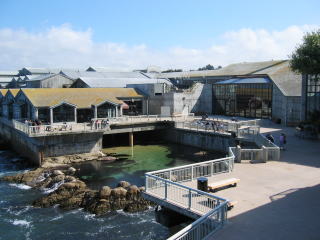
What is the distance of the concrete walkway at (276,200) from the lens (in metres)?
11.9

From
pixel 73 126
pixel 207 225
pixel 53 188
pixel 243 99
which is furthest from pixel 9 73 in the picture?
pixel 207 225

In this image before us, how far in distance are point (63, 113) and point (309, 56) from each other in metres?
27.7

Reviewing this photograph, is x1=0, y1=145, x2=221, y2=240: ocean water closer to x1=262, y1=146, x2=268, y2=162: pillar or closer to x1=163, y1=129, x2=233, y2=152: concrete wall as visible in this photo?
x1=262, y1=146, x2=268, y2=162: pillar

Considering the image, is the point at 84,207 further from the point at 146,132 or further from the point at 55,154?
the point at 146,132

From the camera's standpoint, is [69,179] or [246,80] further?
[246,80]

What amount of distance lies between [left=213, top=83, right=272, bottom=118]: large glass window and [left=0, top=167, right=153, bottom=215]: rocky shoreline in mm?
26152

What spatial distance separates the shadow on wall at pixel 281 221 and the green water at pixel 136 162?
622 inches

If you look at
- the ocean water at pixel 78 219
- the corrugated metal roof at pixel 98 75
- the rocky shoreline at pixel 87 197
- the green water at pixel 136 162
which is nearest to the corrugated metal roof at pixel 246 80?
the green water at pixel 136 162

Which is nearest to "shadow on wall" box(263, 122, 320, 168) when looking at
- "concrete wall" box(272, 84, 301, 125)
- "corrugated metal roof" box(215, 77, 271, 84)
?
"concrete wall" box(272, 84, 301, 125)

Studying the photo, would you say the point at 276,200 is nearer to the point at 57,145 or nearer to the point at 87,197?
the point at 87,197

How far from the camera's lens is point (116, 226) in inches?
845

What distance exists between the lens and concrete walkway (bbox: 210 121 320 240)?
39.1 ft

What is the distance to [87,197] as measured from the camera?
84.4ft

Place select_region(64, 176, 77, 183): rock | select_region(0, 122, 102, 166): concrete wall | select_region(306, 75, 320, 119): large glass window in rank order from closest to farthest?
1. select_region(64, 176, 77, 183): rock
2. select_region(306, 75, 320, 119): large glass window
3. select_region(0, 122, 102, 166): concrete wall
